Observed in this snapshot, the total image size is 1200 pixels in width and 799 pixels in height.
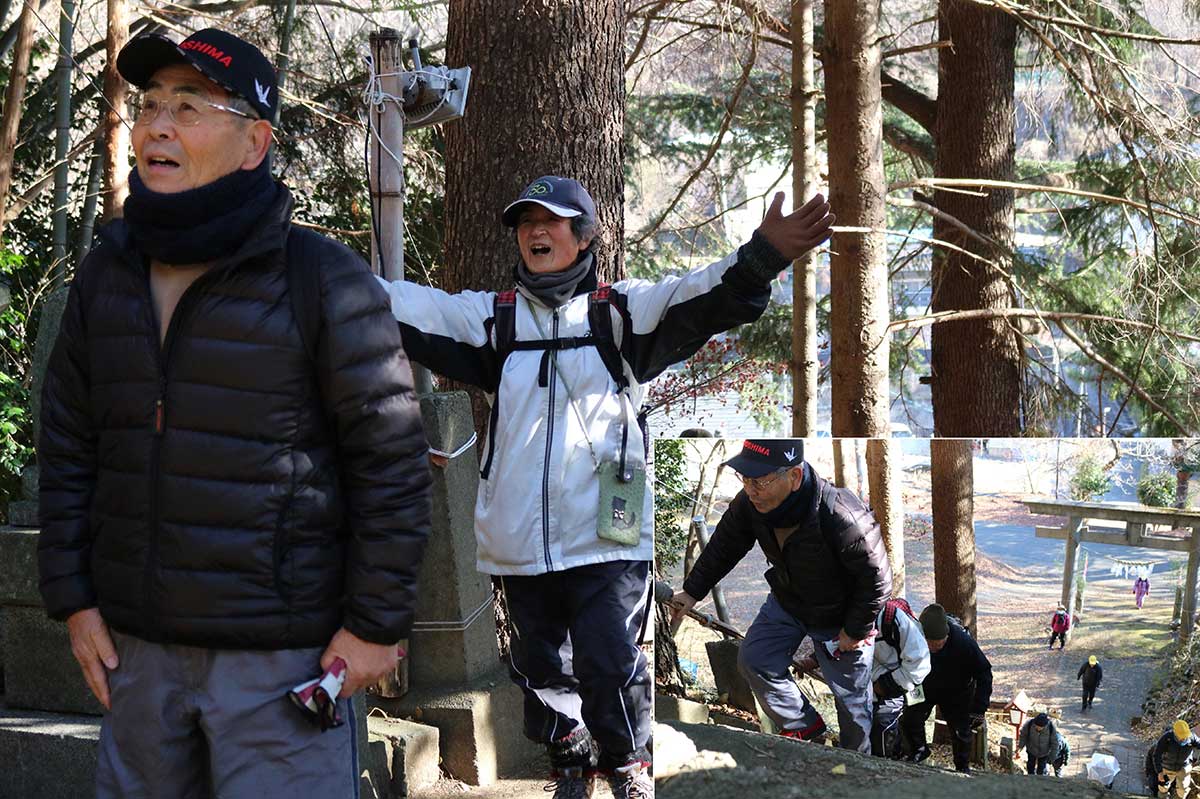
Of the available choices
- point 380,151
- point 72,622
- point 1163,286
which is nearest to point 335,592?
point 72,622

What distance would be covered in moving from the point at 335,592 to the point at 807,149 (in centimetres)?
795

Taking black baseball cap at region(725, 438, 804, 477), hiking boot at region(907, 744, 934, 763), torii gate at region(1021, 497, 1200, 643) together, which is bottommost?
hiking boot at region(907, 744, 934, 763)

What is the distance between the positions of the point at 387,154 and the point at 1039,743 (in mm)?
2704

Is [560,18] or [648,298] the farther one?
[560,18]

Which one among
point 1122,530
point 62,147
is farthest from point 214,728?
point 62,147

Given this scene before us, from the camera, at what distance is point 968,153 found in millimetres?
12539

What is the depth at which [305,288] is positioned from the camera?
262 centimetres

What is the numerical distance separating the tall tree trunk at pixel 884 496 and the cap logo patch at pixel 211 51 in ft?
6.17

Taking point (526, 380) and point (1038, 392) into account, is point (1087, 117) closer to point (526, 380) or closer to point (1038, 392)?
point (1038, 392)

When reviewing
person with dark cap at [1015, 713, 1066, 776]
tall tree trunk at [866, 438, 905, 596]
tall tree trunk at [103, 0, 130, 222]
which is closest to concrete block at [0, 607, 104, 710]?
tall tree trunk at [866, 438, 905, 596]

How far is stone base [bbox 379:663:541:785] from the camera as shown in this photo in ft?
15.5

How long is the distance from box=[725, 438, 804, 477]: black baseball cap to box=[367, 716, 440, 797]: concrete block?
1.73 meters

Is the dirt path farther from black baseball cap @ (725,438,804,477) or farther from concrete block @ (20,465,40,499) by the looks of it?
concrete block @ (20,465,40,499)

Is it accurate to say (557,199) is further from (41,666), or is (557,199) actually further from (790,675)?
(41,666)
